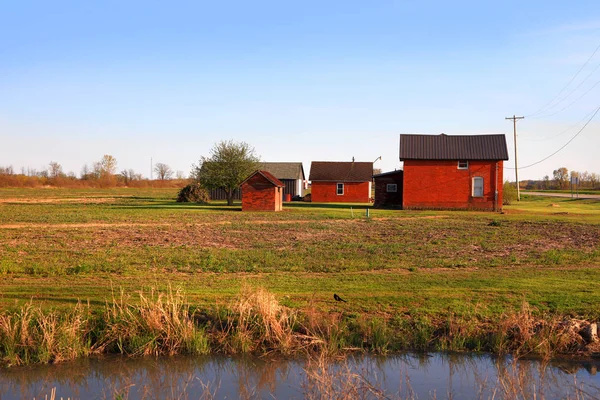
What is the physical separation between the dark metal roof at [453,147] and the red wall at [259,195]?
11.2m

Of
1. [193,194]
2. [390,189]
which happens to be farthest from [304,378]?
[193,194]

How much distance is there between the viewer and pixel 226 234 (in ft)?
84.1

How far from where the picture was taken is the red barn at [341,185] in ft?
219

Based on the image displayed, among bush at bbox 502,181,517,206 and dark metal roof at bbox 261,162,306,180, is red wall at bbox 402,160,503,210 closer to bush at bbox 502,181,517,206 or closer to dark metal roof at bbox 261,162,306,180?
bush at bbox 502,181,517,206

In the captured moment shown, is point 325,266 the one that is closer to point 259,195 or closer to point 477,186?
point 259,195

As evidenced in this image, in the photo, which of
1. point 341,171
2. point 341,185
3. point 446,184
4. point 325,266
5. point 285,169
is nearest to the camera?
point 325,266

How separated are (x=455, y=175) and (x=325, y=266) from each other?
109 ft

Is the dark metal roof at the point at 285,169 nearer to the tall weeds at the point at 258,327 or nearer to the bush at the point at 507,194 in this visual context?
the bush at the point at 507,194

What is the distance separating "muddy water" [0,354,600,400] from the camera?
848cm

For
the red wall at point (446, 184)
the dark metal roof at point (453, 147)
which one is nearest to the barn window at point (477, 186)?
the red wall at point (446, 184)

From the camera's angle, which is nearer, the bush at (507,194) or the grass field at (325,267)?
the grass field at (325,267)

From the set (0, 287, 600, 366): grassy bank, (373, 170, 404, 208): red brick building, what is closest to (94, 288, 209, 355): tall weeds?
(0, 287, 600, 366): grassy bank

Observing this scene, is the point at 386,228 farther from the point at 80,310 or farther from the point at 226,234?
the point at 80,310

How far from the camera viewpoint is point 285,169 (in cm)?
7512
